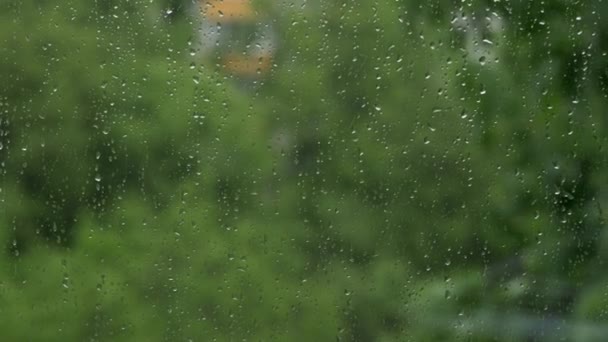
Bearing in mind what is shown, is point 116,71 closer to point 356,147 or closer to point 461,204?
point 356,147

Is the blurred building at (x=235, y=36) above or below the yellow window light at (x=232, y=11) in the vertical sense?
below

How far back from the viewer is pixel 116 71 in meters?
1.50

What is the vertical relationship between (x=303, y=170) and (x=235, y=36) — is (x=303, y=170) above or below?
below

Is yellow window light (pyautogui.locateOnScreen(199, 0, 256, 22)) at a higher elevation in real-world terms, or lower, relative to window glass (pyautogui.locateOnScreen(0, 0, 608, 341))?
higher

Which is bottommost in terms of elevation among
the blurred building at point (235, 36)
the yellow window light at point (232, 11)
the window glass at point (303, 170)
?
the window glass at point (303, 170)

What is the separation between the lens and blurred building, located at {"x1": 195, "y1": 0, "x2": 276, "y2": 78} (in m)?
1.52

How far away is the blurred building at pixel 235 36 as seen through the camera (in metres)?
1.52

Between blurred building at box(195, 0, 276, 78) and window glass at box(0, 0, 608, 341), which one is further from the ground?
blurred building at box(195, 0, 276, 78)

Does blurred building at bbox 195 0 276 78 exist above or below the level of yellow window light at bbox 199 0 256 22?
below

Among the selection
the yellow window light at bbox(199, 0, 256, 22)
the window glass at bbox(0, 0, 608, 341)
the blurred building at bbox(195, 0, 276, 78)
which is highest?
→ the yellow window light at bbox(199, 0, 256, 22)

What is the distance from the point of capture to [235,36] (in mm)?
1521

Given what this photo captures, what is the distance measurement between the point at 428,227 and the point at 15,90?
28.9 inches

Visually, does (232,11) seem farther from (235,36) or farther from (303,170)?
(303,170)

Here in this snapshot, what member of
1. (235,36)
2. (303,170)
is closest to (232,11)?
(235,36)
